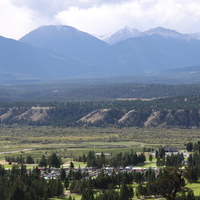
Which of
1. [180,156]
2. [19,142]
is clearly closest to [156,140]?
[19,142]

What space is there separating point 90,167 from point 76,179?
12.5 m

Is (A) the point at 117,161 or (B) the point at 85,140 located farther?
(B) the point at 85,140

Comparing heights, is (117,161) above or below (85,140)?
above

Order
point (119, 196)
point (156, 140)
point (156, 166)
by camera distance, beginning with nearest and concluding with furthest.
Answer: point (119, 196), point (156, 166), point (156, 140)

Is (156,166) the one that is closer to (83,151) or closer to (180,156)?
(180,156)

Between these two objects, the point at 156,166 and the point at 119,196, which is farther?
the point at 156,166

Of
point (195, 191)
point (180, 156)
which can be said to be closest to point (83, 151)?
point (180, 156)

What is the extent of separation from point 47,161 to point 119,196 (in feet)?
117

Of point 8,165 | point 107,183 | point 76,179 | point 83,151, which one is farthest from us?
point 83,151

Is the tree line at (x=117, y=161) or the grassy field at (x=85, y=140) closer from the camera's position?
the tree line at (x=117, y=161)

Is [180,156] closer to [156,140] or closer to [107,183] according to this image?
[107,183]

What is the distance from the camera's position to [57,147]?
152 meters

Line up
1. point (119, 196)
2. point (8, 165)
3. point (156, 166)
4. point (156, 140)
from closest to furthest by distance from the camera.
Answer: point (119, 196) → point (156, 166) → point (8, 165) → point (156, 140)

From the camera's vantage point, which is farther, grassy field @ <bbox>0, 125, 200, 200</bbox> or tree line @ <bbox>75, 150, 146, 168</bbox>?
grassy field @ <bbox>0, 125, 200, 200</bbox>
